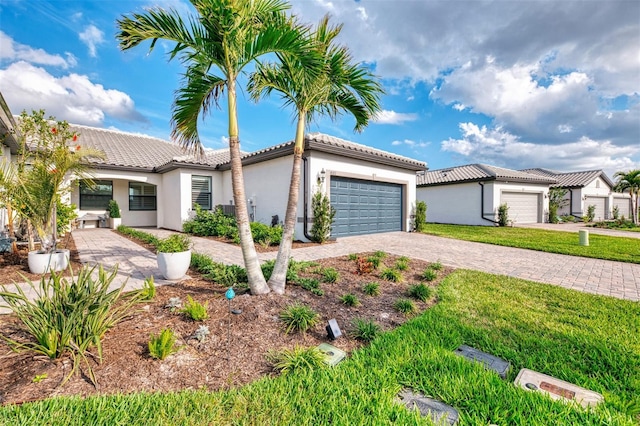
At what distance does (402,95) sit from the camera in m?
11.7

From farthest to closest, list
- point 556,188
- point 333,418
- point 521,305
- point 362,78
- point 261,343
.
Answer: point 556,188 < point 362,78 < point 521,305 < point 261,343 < point 333,418

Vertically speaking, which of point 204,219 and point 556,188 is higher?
point 556,188

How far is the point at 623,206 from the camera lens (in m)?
27.5

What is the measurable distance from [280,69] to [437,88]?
11175 millimetres

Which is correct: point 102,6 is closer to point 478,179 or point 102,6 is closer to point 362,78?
point 362,78

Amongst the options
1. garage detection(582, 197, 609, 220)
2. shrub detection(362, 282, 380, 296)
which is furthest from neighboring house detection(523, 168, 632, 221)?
shrub detection(362, 282, 380, 296)

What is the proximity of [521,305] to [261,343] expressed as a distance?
13.4 ft

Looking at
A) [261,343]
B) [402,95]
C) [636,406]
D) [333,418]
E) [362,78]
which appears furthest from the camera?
[402,95]

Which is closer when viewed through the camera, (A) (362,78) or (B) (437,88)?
(A) (362,78)

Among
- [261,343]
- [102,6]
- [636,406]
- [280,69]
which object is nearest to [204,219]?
[102,6]

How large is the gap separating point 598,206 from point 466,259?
90.9ft

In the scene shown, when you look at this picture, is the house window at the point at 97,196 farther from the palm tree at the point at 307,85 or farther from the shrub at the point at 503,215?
the shrub at the point at 503,215

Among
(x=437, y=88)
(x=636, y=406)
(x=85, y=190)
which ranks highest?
(x=437, y=88)

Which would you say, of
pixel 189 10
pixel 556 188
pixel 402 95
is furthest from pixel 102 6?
pixel 556 188
